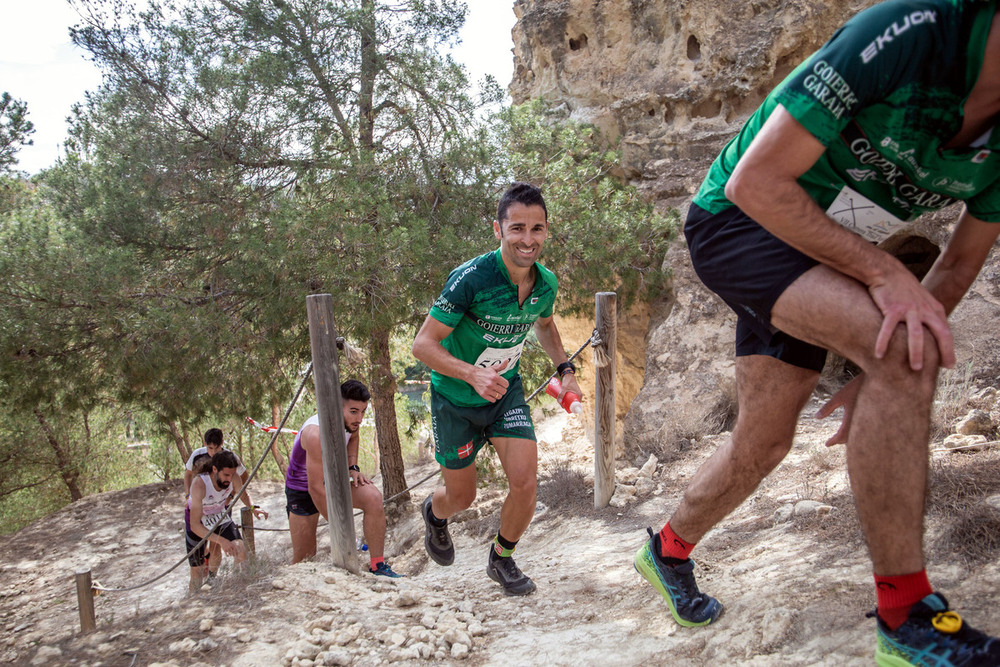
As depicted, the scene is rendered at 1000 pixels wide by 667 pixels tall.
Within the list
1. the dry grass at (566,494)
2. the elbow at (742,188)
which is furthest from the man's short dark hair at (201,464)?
the elbow at (742,188)

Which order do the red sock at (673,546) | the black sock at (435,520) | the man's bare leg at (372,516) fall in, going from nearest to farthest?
1. the red sock at (673,546)
2. the black sock at (435,520)
3. the man's bare leg at (372,516)

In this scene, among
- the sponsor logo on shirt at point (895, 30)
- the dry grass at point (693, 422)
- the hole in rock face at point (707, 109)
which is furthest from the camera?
the hole in rock face at point (707, 109)

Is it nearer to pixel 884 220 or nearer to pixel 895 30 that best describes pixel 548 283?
pixel 884 220

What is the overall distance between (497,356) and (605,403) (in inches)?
88.9

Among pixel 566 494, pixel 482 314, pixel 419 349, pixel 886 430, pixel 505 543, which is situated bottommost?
pixel 566 494

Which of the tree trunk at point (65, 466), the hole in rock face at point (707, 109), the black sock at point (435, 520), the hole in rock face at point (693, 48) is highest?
the hole in rock face at point (693, 48)

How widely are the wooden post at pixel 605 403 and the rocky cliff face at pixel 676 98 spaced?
0.99 meters

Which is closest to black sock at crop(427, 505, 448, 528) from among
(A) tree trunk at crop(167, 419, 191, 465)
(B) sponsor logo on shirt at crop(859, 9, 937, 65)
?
(B) sponsor logo on shirt at crop(859, 9, 937, 65)

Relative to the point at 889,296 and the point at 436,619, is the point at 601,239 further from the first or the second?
the point at 889,296

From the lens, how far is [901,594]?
1637 mm

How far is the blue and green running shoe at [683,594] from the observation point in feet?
7.98

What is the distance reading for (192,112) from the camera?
6.72 m

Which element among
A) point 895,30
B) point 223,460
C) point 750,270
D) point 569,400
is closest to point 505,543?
point 569,400

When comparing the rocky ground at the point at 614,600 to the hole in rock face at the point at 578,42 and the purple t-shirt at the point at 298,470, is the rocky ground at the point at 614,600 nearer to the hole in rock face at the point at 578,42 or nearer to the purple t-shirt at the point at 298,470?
the purple t-shirt at the point at 298,470
